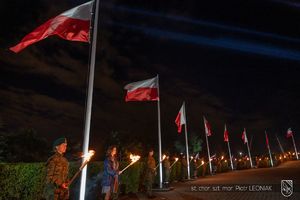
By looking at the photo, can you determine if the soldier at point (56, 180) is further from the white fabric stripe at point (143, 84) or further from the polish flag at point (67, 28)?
the white fabric stripe at point (143, 84)

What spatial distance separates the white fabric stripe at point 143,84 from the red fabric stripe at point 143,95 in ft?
0.54

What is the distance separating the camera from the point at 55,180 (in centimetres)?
659

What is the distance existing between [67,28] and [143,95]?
8001mm

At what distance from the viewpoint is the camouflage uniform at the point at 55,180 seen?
6.55 meters

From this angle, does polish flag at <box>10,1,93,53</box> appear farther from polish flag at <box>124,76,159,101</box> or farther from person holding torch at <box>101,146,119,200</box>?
polish flag at <box>124,76,159,101</box>

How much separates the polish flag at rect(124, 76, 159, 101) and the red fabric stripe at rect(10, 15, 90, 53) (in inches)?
246

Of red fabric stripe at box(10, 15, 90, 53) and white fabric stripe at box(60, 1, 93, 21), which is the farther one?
white fabric stripe at box(60, 1, 93, 21)

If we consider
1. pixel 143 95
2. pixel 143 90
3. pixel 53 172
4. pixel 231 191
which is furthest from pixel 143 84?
pixel 53 172

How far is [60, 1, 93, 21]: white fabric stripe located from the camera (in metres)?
9.05

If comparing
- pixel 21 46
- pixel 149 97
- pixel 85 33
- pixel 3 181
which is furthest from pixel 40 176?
pixel 149 97

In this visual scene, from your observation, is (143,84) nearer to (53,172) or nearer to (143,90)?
(143,90)

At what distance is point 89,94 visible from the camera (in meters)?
8.64

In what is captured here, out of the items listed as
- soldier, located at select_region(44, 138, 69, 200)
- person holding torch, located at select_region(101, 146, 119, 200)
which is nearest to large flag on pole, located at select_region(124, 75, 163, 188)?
person holding torch, located at select_region(101, 146, 119, 200)

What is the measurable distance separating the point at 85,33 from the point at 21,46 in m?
1.84
